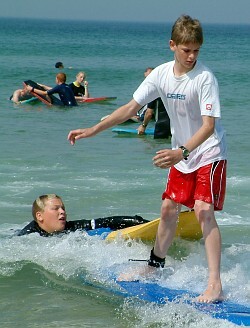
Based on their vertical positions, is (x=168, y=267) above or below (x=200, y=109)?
below

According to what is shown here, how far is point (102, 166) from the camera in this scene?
12.2 meters

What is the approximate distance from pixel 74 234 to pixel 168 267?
3.77 ft

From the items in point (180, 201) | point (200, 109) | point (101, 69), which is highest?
point (200, 109)

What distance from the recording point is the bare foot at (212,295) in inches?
231

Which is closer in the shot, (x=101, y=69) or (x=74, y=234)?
(x=74, y=234)

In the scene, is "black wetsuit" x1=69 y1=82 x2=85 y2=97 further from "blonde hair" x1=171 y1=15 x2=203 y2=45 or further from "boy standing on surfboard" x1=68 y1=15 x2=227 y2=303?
"blonde hair" x1=171 y1=15 x2=203 y2=45

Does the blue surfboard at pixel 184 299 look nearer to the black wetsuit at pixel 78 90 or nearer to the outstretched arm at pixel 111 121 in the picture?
the outstretched arm at pixel 111 121

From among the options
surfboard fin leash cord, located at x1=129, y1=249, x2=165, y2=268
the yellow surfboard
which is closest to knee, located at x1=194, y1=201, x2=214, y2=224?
surfboard fin leash cord, located at x1=129, y1=249, x2=165, y2=268

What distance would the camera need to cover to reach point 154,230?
7164 mm

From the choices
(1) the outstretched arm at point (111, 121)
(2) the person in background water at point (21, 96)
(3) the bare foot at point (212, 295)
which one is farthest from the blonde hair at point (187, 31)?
(2) the person in background water at point (21, 96)

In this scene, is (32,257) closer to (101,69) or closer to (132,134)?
(132,134)

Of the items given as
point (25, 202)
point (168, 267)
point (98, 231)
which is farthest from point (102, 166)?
point (168, 267)

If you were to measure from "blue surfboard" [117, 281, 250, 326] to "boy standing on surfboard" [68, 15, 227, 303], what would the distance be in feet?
0.28

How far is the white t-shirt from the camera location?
575 cm
